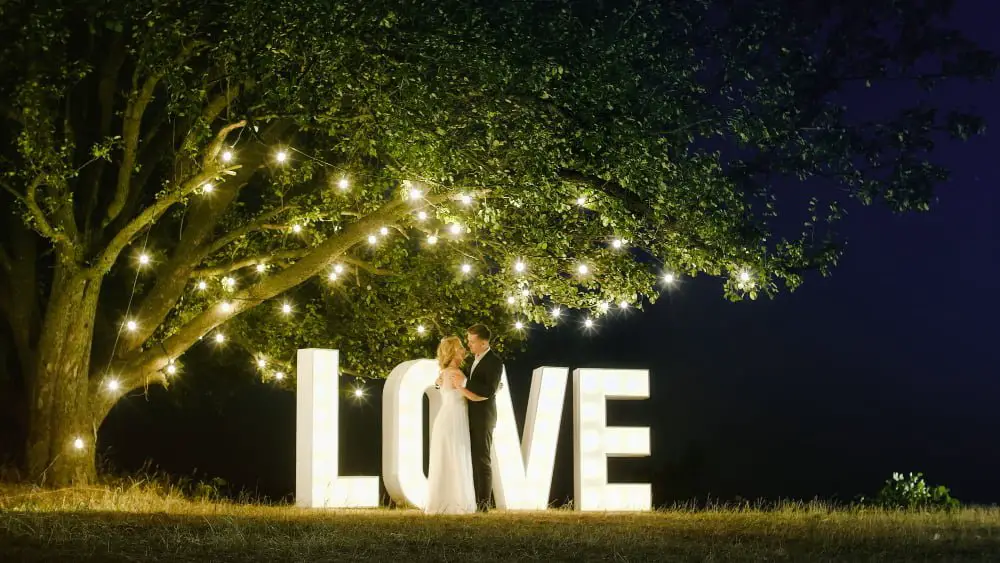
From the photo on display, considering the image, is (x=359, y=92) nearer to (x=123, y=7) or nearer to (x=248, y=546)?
(x=123, y=7)

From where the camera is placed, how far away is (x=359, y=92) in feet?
50.1

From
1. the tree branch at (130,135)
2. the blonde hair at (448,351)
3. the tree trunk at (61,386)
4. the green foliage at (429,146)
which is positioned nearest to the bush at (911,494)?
the green foliage at (429,146)

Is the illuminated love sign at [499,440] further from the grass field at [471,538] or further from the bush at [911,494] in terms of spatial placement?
the bush at [911,494]

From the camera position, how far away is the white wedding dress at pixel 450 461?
594 inches

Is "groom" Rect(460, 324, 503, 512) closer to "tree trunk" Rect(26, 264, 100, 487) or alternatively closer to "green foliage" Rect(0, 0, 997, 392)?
"green foliage" Rect(0, 0, 997, 392)

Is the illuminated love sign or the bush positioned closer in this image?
the illuminated love sign

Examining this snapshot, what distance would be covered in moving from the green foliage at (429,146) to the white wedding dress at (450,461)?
8.65ft

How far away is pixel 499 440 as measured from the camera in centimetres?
1667

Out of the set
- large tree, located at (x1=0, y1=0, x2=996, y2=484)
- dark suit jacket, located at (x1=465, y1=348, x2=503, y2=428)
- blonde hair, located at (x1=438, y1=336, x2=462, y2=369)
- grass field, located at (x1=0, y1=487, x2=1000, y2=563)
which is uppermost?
large tree, located at (x1=0, y1=0, x2=996, y2=484)

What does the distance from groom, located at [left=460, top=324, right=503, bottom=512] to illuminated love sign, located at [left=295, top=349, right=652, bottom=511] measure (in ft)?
2.11

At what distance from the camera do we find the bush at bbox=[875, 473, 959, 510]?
62.3ft

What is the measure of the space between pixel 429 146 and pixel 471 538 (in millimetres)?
5998

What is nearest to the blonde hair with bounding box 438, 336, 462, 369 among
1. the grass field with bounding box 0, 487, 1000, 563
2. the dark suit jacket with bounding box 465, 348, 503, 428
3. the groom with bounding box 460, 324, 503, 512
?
the groom with bounding box 460, 324, 503, 512

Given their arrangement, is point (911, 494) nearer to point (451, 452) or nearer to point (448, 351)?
point (451, 452)
